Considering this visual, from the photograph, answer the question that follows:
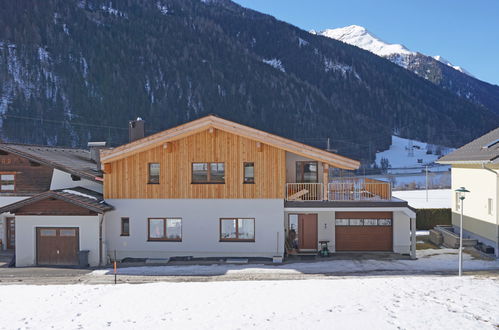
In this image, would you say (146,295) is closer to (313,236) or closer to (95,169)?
(313,236)

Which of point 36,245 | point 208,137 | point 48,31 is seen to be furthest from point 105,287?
point 48,31

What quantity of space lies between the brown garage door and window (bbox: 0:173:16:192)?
17.8 feet

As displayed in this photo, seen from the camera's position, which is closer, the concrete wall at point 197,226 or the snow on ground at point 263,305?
the snow on ground at point 263,305

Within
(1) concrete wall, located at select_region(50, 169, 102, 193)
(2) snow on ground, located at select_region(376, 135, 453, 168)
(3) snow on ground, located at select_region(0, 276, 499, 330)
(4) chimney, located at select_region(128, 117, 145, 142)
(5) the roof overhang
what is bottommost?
(3) snow on ground, located at select_region(0, 276, 499, 330)

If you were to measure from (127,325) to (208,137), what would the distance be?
10.7 metres

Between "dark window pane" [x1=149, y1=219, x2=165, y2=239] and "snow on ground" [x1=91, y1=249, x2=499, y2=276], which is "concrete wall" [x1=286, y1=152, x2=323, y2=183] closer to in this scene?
"snow on ground" [x1=91, y1=249, x2=499, y2=276]

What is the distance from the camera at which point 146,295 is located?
12805mm

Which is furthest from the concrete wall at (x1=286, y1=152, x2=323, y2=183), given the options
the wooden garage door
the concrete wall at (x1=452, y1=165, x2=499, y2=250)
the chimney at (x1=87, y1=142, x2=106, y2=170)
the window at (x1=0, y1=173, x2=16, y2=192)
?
the window at (x1=0, y1=173, x2=16, y2=192)

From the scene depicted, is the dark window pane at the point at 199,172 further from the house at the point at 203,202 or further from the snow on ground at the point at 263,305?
the snow on ground at the point at 263,305

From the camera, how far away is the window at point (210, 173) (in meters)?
19.3

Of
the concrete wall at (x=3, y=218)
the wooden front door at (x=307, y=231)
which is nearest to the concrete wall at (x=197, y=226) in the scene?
the wooden front door at (x=307, y=231)

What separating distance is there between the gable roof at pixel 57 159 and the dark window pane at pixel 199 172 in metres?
5.30

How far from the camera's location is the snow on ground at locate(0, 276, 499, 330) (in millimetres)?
10031

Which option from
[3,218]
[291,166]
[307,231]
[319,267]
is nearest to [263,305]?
[319,267]
